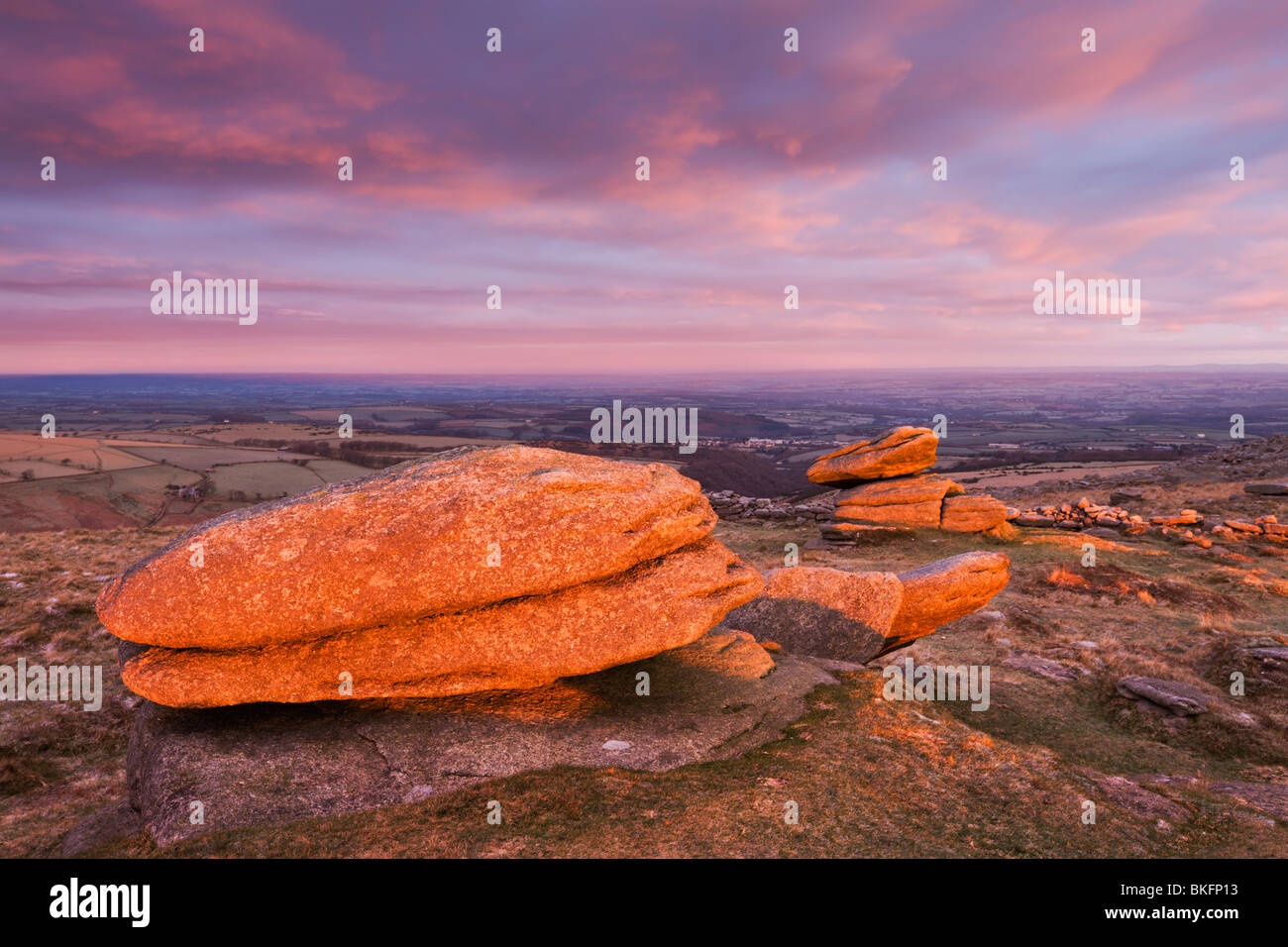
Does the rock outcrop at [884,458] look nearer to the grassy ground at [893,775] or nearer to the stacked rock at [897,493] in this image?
the stacked rock at [897,493]

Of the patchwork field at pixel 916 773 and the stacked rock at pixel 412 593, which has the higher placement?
the stacked rock at pixel 412 593

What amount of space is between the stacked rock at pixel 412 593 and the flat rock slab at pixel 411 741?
0.48m

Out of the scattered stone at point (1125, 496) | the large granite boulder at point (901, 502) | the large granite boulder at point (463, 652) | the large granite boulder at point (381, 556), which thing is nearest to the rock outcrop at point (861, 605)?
the large granite boulder at point (463, 652)

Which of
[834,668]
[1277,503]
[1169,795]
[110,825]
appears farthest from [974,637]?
[1277,503]

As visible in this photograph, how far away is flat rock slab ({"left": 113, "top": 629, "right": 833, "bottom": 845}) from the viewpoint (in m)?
8.11

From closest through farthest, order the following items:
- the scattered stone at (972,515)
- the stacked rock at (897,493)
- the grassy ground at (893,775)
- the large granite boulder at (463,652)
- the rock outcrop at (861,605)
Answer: the grassy ground at (893,775)
the large granite boulder at (463,652)
the rock outcrop at (861,605)
the scattered stone at (972,515)
the stacked rock at (897,493)

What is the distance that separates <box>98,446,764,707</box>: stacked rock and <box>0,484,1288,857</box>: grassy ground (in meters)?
2.21

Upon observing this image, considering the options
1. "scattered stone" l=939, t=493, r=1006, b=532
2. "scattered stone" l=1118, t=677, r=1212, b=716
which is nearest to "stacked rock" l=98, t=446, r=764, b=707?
"scattered stone" l=1118, t=677, r=1212, b=716

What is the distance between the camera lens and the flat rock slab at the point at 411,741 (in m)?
8.11

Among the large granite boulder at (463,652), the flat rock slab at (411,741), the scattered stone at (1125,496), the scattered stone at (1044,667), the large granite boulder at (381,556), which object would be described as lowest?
the scattered stone at (1044,667)

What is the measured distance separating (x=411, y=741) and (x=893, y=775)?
23.5ft

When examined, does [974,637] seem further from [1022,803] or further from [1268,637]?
[1022,803]

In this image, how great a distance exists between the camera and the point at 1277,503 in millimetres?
34406

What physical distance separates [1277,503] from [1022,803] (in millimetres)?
38955
